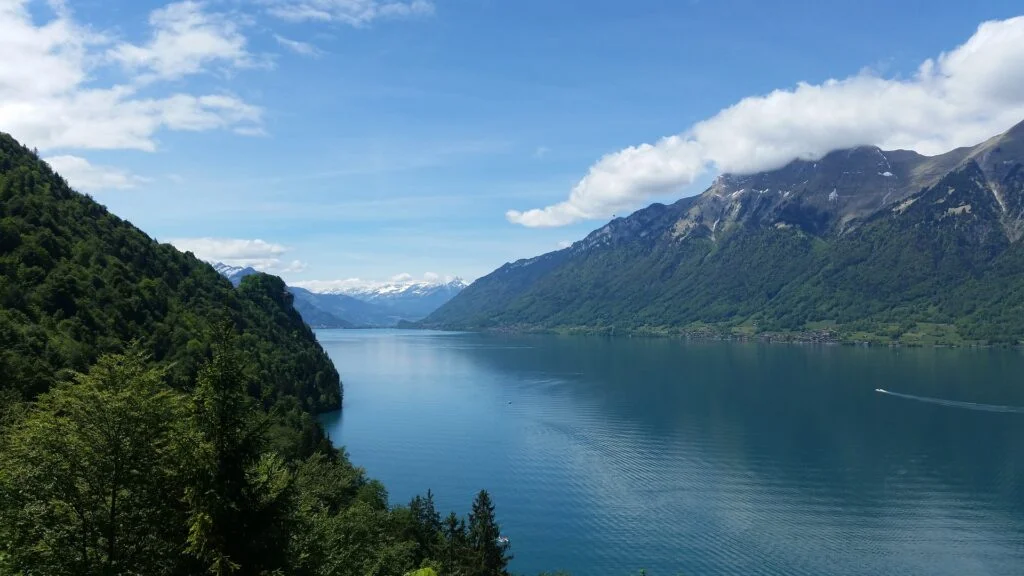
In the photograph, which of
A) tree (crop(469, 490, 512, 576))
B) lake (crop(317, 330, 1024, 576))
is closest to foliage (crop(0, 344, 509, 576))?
tree (crop(469, 490, 512, 576))

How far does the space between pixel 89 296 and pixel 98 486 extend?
69.5m

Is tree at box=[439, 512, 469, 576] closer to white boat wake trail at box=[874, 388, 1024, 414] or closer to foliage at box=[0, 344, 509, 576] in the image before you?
foliage at box=[0, 344, 509, 576]

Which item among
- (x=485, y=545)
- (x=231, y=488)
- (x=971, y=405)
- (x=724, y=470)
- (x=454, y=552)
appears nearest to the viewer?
(x=231, y=488)

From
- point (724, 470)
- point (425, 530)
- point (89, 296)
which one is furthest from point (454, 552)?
point (724, 470)

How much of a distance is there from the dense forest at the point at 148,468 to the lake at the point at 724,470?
19398 mm

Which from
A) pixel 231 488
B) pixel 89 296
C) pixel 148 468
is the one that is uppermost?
pixel 89 296

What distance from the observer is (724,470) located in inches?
3654

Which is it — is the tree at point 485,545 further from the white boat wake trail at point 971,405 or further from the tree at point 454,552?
the white boat wake trail at point 971,405

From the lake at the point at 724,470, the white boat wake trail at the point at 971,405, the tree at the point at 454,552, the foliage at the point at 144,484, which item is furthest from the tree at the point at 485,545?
the white boat wake trail at the point at 971,405

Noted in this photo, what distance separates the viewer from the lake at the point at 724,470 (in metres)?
64.7

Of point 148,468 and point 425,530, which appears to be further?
point 425,530

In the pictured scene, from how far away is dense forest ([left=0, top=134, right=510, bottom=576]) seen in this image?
15859mm

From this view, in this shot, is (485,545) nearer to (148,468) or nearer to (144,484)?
(144,484)

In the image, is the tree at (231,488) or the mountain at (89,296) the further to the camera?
the mountain at (89,296)
